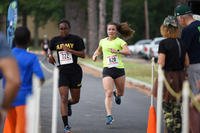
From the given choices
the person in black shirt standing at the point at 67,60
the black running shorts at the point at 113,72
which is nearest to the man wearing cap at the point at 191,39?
the person in black shirt standing at the point at 67,60

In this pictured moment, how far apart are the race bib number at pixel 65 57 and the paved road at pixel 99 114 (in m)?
0.94

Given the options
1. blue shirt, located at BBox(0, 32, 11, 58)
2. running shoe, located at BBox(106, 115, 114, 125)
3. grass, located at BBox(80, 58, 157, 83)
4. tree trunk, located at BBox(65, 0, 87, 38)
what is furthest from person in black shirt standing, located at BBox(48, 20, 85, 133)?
Answer: tree trunk, located at BBox(65, 0, 87, 38)

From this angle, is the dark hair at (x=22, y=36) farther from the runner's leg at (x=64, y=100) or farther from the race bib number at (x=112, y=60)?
the race bib number at (x=112, y=60)

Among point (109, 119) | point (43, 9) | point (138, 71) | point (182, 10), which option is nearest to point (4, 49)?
point (182, 10)

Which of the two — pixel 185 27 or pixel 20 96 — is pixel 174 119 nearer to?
pixel 185 27

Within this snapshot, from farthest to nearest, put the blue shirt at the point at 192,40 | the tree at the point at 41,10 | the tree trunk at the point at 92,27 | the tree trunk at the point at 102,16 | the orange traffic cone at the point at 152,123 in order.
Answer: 1. the tree at the point at 41,10
2. the tree trunk at the point at 92,27
3. the tree trunk at the point at 102,16
4. the orange traffic cone at the point at 152,123
5. the blue shirt at the point at 192,40

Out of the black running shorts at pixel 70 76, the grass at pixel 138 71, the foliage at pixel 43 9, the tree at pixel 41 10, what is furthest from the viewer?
the tree at pixel 41 10

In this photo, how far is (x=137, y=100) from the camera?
19.4 meters

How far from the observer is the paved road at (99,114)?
43.3ft

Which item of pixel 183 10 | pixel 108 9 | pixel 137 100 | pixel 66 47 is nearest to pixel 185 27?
pixel 183 10

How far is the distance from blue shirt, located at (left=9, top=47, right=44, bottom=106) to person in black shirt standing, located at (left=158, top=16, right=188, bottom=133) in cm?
239

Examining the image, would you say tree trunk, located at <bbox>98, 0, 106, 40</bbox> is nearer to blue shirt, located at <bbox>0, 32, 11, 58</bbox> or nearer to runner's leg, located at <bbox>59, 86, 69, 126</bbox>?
runner's leg, located at <bbox>59, 86, 69, 126</bbox>

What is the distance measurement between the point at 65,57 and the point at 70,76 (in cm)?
36

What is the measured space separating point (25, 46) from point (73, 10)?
4102 cm
